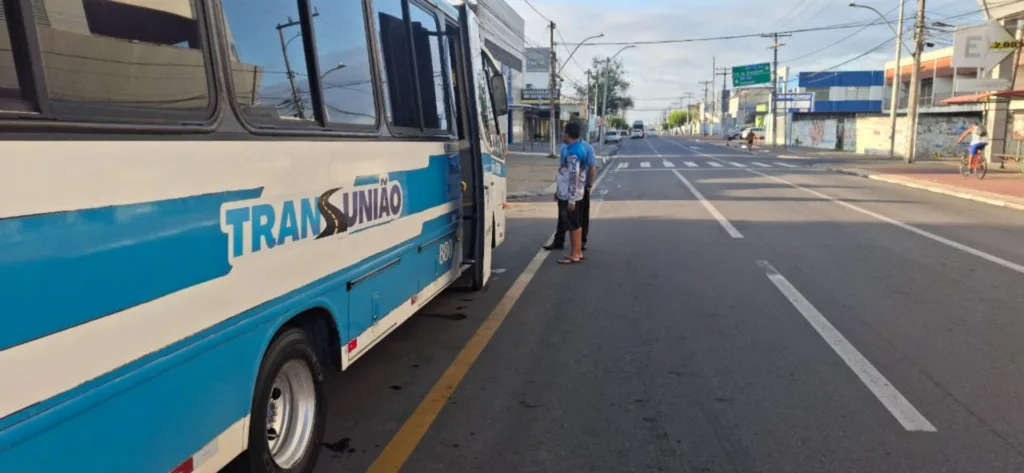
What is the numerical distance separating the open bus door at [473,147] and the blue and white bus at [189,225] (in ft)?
5.83

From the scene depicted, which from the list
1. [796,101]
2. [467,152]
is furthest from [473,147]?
[796,101]

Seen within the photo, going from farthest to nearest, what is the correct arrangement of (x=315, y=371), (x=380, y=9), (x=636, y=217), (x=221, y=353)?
1. (x=636, y=217)
2. (x=380, y=9)
3. (x=315, y=371)
4. (x=221, y=353)

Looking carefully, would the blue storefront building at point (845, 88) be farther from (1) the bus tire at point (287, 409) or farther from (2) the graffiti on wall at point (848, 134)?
(1) the bus tire at point (287, 409)

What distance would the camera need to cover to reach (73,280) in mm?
2148

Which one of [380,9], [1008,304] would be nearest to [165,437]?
[380,9]

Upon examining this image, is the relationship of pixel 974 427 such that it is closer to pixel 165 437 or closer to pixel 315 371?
pixel 315 371

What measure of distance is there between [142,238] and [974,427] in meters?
4.55

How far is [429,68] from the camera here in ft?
20.1

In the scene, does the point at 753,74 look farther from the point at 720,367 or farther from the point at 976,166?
the point at 720,367

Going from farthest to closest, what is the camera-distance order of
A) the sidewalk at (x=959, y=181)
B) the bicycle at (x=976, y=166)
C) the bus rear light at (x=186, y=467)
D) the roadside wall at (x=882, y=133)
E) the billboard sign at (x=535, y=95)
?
the billboard sign at (x=535, y=95)
the roadside wall at (x=882, y=133)
the bicycle at (x=976, y=166)
the sidewalk at (x=959, y=181)
the bus rear light at (x=186, y=467)

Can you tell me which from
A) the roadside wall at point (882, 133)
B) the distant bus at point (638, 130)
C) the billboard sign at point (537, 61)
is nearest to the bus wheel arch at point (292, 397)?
the roadside wall at point (882, 133)

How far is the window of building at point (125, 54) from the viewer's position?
90.8 inches

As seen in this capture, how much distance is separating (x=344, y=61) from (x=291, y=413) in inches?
78.4

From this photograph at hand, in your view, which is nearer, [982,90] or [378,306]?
[378,306]
